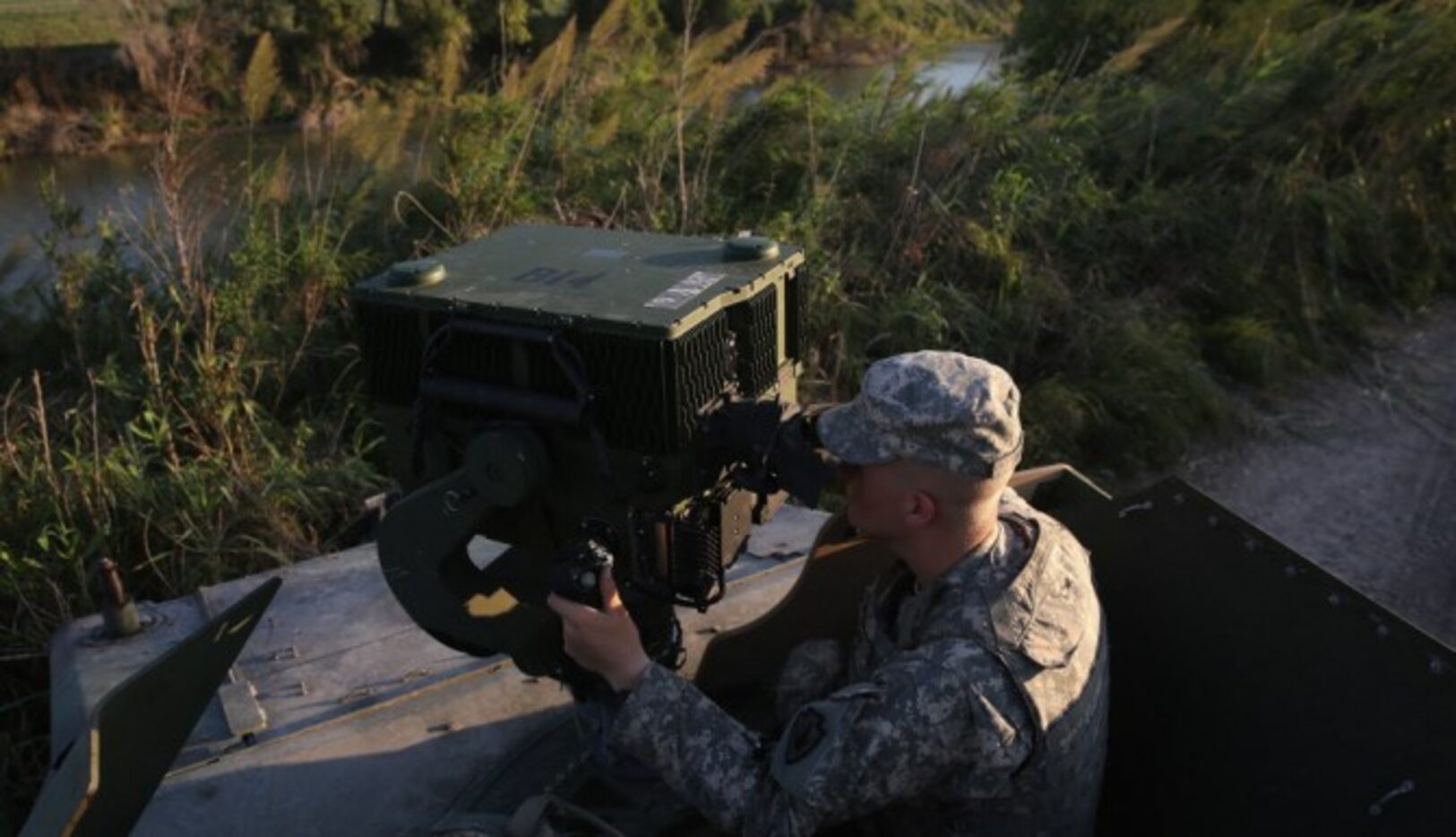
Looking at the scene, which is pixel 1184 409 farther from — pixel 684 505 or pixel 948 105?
pixel 684 505

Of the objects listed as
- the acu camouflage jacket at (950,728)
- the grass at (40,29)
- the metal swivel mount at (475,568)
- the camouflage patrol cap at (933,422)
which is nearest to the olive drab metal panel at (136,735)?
the metal swivel mount at (475,568)

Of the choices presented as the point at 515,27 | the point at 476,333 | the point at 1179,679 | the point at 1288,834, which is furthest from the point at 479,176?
the point at 1288,834

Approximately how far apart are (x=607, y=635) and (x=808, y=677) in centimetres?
56

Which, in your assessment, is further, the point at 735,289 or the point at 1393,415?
the point at 1393,415

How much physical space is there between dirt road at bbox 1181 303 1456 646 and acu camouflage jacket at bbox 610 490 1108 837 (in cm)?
243

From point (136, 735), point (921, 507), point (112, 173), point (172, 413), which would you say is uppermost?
point (921, 507)

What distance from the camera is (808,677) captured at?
2.36 metres

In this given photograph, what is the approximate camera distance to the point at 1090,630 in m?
1.93

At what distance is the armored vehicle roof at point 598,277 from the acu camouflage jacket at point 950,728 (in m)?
0.58

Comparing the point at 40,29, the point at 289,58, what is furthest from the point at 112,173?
the point at 40,29

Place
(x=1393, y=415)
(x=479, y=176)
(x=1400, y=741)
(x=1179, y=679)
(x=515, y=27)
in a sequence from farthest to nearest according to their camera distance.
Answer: (x=515, y=27), (x=1393, y=415), (x=479, y=176), (x=1179, y=679), (x=1400, y=741)

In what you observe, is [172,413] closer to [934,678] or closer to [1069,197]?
[934,678]

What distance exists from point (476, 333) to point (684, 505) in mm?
431

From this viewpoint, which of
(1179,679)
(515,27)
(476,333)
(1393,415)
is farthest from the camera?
(515,27)
